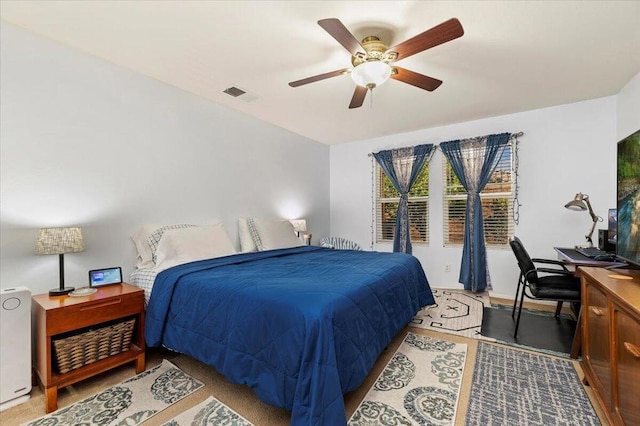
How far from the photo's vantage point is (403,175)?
15.1 ft

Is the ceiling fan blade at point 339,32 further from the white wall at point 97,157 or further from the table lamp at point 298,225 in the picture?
the table lamp at point 298,225

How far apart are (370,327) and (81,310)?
1834 mm

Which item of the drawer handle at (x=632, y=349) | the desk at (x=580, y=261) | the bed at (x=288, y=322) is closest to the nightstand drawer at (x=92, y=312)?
the bed at (x=288, y=322)

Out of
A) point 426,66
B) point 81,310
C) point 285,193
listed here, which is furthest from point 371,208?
point 81,310

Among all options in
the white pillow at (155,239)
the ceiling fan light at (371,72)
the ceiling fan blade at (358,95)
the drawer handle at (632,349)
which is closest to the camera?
the drawer handle at (632,349)

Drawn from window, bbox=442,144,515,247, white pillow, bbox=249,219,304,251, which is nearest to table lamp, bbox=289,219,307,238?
white pillow, bbox=249,219,304,251

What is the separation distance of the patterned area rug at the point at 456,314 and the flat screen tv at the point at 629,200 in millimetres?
1322

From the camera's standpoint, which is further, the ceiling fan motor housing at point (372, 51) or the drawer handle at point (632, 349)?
the ceiling fan motor housing at point (372, 51)

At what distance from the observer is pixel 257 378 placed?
5.10 feet

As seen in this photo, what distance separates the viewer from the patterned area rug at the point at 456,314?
9.20 ft

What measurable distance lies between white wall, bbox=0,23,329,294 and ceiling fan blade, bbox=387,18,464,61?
229 centimetres

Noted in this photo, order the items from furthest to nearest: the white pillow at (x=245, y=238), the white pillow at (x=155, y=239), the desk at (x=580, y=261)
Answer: the white pillow at (x=245, y=238)
the white pillow at (x=155, y=239)
the desk at (x=580, y=261)

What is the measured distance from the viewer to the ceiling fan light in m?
2.02

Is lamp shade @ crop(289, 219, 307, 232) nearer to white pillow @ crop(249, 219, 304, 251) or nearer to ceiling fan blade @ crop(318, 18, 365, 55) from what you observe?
white pillow @ crop(249, 219, 304, 251)
